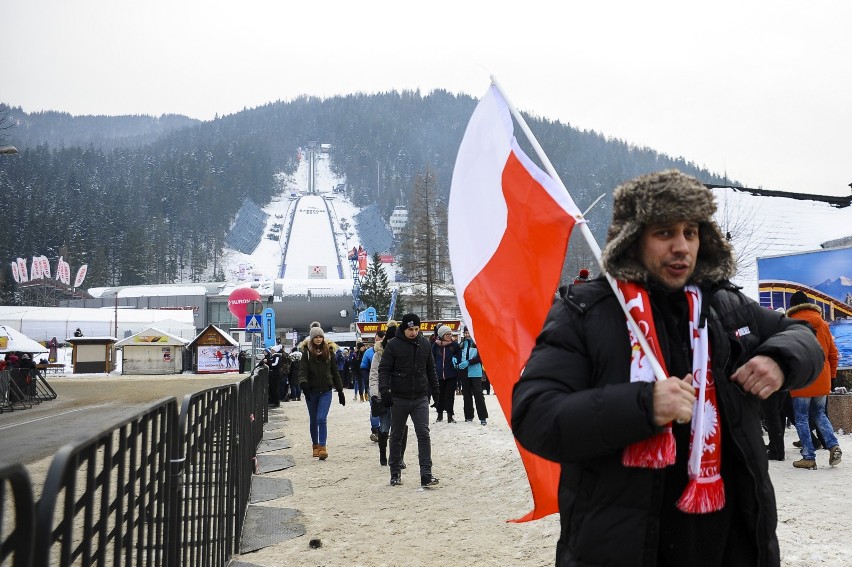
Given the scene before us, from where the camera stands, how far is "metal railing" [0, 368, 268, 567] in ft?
5.54

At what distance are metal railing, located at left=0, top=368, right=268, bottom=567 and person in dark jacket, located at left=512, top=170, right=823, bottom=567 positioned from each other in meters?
1.24

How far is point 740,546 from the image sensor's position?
Answer: 2322mm

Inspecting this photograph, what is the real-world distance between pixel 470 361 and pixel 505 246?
1185 cm

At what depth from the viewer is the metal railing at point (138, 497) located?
1.69 metres

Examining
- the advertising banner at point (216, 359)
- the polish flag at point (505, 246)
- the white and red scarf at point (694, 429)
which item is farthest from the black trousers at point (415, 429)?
the advertising banner at point (216, 359)

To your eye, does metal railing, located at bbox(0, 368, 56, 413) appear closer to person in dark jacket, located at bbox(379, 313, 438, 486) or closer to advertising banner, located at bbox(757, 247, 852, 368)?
person in dark jacket, located at bbox(379, 313, 438, 486)

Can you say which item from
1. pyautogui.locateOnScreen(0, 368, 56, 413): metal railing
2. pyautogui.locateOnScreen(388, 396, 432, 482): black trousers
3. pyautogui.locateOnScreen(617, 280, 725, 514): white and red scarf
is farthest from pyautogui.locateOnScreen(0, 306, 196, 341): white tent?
pyautogui.locateOnScreen(617, 280, 725, 514): white and red scarf

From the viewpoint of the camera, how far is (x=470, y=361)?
1591cm

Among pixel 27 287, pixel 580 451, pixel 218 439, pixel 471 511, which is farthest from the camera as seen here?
pixel 27 287

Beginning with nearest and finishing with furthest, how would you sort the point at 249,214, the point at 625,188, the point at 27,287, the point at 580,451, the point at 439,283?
the point at 580,451, the point at 625,188, the point at 439,283, the point at 27,287, the point at 249,214

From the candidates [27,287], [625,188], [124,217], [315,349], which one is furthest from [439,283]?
[124,217]

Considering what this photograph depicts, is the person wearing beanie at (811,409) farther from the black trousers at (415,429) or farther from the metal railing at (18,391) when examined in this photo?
the metal railing at (18,391)

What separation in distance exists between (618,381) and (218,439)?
408 centimetres

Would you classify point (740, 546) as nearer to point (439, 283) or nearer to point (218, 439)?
point (218, 439)
